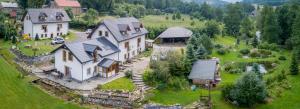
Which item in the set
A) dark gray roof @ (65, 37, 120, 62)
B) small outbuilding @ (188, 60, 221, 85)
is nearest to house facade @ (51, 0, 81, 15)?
dark gray roof @ (65, 37, 120, 62)

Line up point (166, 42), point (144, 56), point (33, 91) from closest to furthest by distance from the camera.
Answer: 1. point (33, 91)
2. point (144, 56)
3. point (166, 42)

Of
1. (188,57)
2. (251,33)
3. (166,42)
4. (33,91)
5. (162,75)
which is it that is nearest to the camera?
(33,91)

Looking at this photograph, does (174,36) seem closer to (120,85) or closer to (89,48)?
(89,48)

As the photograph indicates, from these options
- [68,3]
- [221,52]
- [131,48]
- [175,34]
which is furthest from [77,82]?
[68,3]

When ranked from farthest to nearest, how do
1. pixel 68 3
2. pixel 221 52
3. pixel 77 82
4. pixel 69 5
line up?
pixel 68 3 < pixel 69 5 < pixel 221 52 < pixel 77 82

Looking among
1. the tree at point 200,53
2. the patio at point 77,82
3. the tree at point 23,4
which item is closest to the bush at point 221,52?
the tree at point 200,53

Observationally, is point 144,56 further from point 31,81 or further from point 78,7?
point 78,7

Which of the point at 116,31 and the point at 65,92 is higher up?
the point at 116,31

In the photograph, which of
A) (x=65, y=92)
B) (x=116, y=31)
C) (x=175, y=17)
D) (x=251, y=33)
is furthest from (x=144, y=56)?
(x=175, y=17)
